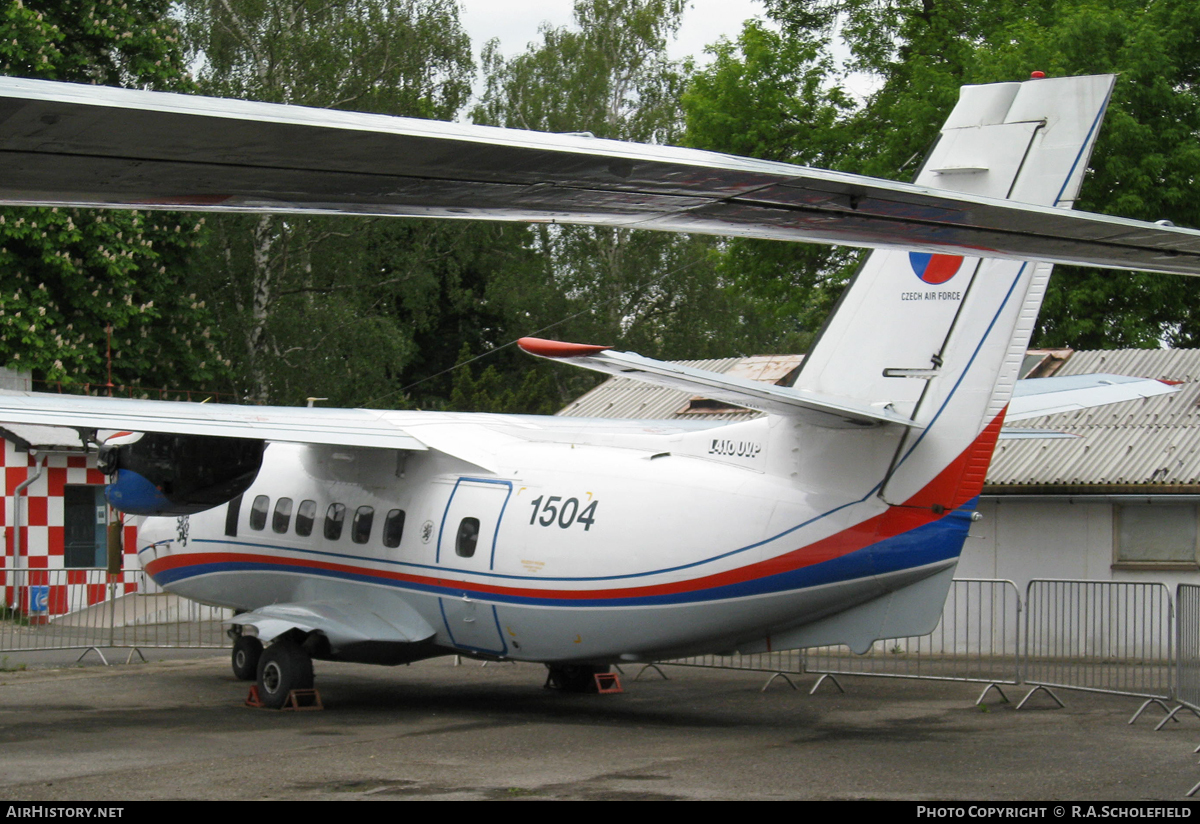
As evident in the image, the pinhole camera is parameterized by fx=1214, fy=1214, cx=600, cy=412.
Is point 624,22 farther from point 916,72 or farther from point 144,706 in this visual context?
point 144,706

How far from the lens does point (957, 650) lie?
16.5 metres

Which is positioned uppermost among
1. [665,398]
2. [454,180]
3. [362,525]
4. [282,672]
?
[454,180]

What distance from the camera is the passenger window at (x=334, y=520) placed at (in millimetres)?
13375

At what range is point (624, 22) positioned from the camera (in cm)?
4128

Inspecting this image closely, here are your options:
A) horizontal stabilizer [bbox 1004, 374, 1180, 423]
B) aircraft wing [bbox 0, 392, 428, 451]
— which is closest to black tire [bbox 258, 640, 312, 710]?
aircraft wing [bbox 0, 392, 428, 451]

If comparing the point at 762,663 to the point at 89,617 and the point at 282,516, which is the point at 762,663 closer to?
the point at 282,516

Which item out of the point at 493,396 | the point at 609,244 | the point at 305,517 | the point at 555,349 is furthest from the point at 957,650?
the point at 609,244

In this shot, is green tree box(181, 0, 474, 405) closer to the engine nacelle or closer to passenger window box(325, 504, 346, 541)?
the engine nacelle

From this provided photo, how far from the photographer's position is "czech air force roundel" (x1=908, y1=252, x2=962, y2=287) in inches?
385

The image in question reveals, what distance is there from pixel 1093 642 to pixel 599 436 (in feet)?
21.4

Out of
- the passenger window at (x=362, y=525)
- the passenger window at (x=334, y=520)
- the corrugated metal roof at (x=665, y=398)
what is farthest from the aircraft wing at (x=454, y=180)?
the corrugated metal roof at (x=665, y=398)

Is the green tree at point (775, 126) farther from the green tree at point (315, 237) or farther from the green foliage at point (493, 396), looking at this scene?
the green tree at point (315, 237)

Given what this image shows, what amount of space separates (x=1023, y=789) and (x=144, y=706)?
927 cm

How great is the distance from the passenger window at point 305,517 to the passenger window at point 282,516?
157 millimetres
